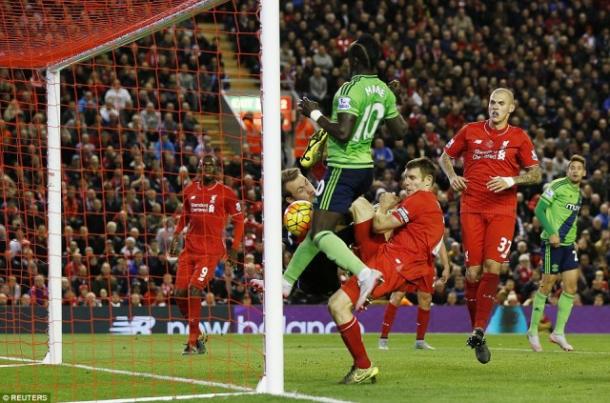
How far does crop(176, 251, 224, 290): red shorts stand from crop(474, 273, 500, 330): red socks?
4.42 m

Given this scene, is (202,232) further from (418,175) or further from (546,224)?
(418,175)

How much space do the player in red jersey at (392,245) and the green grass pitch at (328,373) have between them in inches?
17.6

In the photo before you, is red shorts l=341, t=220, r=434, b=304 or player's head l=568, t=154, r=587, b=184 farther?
player's head l=568, t=154, r=587, b=184

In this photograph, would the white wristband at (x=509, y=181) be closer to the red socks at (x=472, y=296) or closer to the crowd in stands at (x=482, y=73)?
the red socks at (x=472, y=296)

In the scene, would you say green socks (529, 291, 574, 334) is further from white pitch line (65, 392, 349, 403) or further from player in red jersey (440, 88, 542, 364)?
white pitch line (65, 392, 349, 403)

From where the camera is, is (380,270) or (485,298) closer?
(380,270)

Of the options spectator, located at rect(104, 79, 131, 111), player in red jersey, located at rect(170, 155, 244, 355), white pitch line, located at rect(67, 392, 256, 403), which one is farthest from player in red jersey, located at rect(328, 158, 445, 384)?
spectator, located at rect(104, 79, 131, 111)

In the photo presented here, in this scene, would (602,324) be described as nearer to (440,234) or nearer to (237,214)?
(237,214)

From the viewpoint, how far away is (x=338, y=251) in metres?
10.1

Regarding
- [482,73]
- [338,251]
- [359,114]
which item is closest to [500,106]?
[359,114]

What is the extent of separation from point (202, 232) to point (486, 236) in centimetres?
470

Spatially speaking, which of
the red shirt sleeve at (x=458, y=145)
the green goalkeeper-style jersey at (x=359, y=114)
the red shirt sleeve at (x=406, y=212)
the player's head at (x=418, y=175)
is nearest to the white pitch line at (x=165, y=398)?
the red shirt sleeve at (x=406, y=212)

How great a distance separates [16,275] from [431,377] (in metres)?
10.9

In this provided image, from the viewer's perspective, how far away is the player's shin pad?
11125mm
